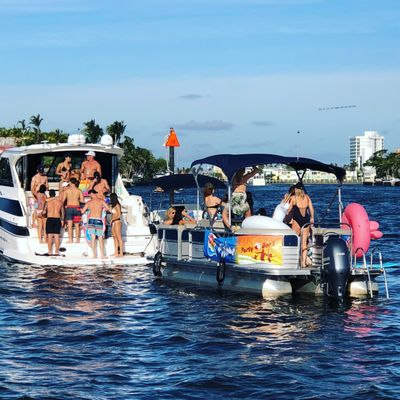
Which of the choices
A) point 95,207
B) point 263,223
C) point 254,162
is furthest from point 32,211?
point 263,223

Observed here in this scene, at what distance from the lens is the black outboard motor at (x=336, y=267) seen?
53.7ft

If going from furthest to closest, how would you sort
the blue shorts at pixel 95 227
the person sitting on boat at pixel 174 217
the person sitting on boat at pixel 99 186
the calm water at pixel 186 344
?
the person sitting on boat at pixel 99 186 → the blue shorts at pixel 95 227 → the person sitting on boat at pixel 174 217 → the calm water at pixel 186 344

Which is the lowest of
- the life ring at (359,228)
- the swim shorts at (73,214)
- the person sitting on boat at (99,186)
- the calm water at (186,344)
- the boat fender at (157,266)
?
the calm water at (186,344)

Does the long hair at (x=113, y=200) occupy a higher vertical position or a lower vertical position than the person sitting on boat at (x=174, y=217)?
higher

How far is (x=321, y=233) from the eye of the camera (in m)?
17.2

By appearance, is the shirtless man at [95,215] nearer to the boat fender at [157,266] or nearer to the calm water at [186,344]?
the boat fender at [157,266]

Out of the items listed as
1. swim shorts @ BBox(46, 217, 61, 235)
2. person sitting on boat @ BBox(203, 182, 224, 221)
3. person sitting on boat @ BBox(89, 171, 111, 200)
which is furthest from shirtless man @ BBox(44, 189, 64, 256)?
person sitting on boat @ BBox(203, 182, 224, 221)

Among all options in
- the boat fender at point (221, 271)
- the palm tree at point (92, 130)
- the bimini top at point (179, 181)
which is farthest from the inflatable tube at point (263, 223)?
the palm tree at point (92, 130)

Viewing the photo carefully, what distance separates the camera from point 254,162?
1814cm

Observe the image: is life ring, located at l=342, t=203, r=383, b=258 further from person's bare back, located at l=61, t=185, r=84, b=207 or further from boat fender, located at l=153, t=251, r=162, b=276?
person's bare back, located at l=61, t=185, r=84, b=207

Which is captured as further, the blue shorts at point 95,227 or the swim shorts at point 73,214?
the swim shorts at point 73,214

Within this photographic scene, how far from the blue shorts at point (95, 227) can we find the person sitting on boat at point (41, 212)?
1.18 meters

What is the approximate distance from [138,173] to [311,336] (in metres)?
184

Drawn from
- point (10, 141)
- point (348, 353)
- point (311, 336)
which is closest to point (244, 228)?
point (311, 336)
